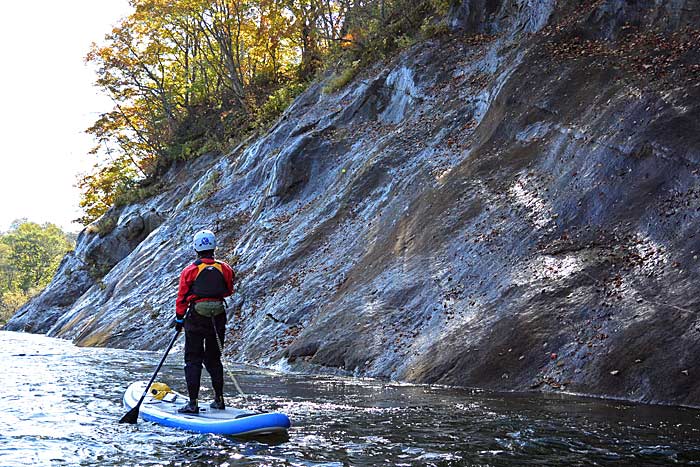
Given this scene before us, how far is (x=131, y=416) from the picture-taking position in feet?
28.5

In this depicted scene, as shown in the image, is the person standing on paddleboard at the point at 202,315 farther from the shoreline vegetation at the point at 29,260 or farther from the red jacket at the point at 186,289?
the shoreline vegetation at the point at 29,260

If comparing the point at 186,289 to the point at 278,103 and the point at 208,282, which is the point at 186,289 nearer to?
the point at 208,282

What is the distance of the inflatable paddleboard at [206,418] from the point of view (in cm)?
774

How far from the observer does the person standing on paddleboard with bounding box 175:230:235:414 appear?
9008 millimetres

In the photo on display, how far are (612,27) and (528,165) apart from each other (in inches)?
192

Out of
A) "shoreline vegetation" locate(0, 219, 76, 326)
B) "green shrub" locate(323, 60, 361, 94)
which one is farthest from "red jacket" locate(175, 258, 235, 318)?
"shoreline vegetation" locate(0, 219, 76, 326)

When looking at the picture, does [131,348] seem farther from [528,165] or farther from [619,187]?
[619,187]

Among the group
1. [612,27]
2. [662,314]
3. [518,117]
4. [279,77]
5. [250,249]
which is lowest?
[662,314]

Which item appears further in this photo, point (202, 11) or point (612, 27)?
point (202, 11)

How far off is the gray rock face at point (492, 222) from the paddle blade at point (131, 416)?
212 inches

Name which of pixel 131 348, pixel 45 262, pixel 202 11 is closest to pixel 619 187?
pixel 131 348

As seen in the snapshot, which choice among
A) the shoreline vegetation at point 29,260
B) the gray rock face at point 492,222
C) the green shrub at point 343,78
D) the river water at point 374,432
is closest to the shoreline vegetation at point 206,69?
the green shrub at point 343,78

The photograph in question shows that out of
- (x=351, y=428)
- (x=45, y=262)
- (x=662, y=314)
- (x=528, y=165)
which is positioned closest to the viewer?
(x=351, y=428)

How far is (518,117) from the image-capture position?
17.3 metres
